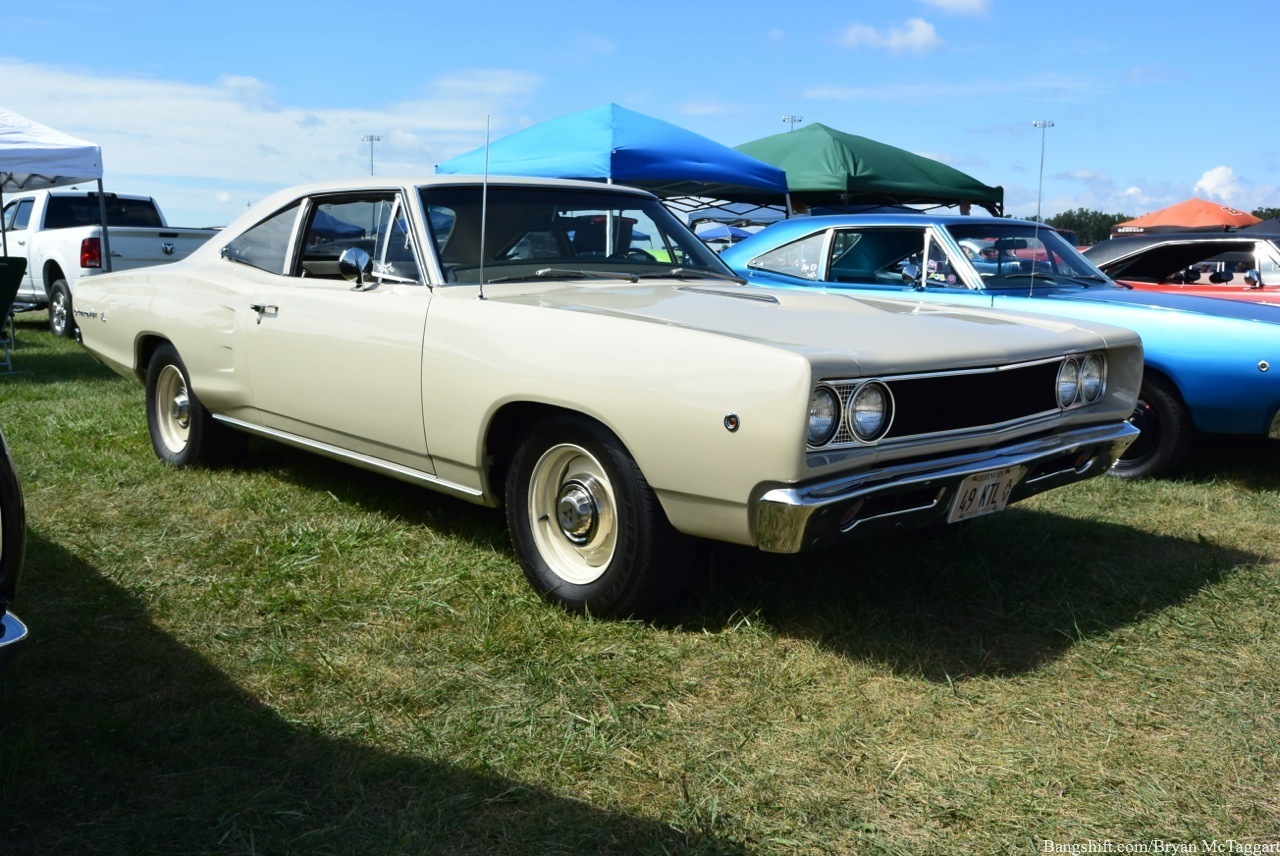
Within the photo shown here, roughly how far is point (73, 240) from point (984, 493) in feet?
35.0

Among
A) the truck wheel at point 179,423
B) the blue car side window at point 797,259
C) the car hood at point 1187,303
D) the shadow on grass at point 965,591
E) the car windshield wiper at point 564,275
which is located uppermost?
the blue car side window at point 797,259

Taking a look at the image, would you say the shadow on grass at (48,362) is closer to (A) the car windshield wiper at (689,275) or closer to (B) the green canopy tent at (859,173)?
(A) the car windshield wiper at (689,275)

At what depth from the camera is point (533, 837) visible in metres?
2.33

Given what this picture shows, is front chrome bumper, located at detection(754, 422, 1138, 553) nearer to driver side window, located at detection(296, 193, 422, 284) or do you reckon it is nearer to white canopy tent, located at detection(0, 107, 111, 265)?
driver side window, located at detection(296, 193, 422, 284)

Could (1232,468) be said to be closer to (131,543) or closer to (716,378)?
(716,378)

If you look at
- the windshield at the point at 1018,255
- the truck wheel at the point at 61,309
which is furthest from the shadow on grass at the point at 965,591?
the truck wheel at the point at 61,309

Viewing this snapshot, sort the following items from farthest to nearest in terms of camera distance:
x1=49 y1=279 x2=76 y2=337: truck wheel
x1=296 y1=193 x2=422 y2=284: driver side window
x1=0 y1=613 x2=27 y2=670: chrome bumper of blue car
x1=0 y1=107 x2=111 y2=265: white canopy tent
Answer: x1=49 y1=279 x2=76 y2=337: truck wheel
x1=0 y1=107 x2=111 y2=265: white canopy tent
x1=296 y1=193 x2=422 y2=284: driver side window
x1=0 y1=613 x2=27 y2=670: chrome bumper of blue car

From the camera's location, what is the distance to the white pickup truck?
1098 cm

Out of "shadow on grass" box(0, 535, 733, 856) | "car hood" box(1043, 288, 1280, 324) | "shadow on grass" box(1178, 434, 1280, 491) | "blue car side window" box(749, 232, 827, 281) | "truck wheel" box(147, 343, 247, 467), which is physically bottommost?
"shadow on grass" box(0, 535, 733, 856)

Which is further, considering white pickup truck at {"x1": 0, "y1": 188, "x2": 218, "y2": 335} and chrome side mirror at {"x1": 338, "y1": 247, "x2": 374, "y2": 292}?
white pickup truck at {"x1": 0, "y1": 188, "x2": 218, "y2": 335}

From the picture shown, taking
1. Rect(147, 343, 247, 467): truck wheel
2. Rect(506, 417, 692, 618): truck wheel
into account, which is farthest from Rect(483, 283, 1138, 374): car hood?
Rect(147, 343, 247, 467): truck wheel

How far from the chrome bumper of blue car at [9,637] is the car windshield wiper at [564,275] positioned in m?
2.12

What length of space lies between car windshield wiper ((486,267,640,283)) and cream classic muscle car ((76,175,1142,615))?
0.05 ft

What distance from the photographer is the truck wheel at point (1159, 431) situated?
549cm
